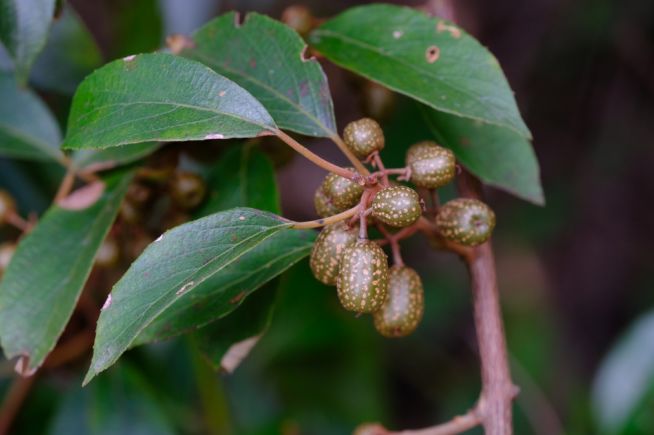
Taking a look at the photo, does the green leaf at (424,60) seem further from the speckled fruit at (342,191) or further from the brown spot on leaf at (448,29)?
the speckled fruit at (342,191)

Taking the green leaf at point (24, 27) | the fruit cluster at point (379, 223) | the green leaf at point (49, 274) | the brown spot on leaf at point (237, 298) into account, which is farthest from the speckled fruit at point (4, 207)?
the fruit cluster at point (379, 223)

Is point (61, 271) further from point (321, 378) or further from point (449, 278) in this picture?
point (449, 278)

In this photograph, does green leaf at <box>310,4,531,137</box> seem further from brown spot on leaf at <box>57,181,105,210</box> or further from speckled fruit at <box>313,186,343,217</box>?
brown spot on leaf at <box>57,181,105,210</box>

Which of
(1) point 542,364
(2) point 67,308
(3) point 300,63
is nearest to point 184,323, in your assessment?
(2) point 67,308

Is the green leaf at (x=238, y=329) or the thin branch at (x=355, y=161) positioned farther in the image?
the green leaf at (x=238, y=329)

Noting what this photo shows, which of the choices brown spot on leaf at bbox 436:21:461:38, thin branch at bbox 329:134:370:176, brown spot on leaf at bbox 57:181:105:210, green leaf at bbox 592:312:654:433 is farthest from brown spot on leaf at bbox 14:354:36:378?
green leaf at bbox 592:312:654:433

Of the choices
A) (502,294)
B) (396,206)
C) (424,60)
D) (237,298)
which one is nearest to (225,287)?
(237,298)
